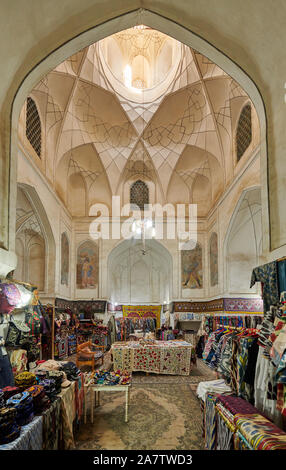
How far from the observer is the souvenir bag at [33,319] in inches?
269

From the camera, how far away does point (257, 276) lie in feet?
17.6

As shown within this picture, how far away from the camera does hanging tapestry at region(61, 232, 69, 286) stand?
15727 mm

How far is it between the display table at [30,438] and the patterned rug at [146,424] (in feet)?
4.90

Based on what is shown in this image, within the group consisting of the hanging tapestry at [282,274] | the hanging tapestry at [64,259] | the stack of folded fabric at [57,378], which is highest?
the hanging tapestry at [64,259]

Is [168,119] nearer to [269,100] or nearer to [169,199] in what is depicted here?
[169,199]

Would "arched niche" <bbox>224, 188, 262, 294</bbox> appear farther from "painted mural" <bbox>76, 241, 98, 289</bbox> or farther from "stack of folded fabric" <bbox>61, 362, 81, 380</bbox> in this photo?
"stack of folded fabric" <bbox>61, 362, 81, 380</bbox>

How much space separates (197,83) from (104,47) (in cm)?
483

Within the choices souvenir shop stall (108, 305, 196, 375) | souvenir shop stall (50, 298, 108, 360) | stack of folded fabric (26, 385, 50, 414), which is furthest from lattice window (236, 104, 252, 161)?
Answer: stack of folded fabric (26, 385, 50, 414)

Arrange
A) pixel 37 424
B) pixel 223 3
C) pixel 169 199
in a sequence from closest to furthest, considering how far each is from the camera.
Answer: pixel 37 424 → pixel 223 3 → pixel 169 199

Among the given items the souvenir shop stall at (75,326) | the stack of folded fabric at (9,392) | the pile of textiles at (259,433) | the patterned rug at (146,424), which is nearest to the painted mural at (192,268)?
the souvenir shop stall at (75,326)

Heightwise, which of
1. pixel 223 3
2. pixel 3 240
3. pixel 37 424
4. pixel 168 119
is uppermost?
pixel 168 119

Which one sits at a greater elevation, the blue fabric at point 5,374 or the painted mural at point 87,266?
the painted mural at point 87,266

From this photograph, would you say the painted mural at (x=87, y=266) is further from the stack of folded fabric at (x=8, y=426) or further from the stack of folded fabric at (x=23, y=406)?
the stack of folded fabric at (x=8, y=426)

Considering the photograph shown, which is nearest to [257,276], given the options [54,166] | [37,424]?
[37,424]
